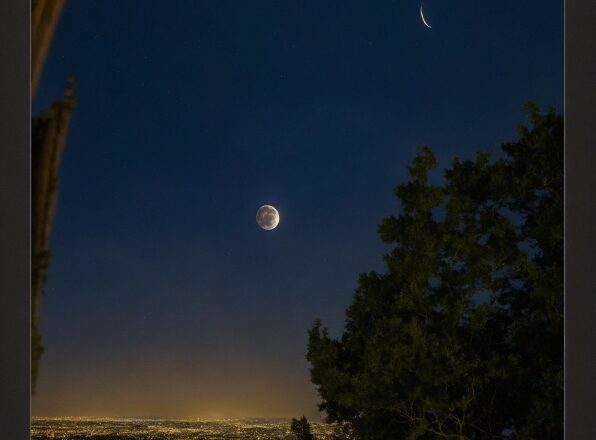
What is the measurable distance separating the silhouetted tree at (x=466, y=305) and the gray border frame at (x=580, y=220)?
4038 mm

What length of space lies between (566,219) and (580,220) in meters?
0.02

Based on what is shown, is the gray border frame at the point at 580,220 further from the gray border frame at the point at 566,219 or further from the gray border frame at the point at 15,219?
the gray border frame at the point at 15,219

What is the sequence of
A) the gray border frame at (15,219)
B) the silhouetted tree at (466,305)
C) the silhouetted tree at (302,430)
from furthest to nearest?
1. the silhouetted tree at (302,430)
2. the silhouetted tree at (466,305)
3. the gray border frame at (15,219)

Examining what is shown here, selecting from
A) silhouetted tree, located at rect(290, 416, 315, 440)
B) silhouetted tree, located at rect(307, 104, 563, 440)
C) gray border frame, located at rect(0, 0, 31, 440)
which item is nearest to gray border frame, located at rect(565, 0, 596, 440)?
gray border frame, located at rect(0, 0, 31, 440)

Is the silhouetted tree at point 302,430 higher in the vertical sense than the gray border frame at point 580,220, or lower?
lower

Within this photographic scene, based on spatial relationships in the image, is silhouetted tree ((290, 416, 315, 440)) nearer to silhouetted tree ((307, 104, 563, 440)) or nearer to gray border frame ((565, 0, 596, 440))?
silhouetted tree ((307, 104, 563, 440))

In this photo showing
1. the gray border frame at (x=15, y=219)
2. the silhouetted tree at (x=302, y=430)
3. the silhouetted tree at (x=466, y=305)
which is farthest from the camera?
the silhouetted tree at (x=302, y=430)

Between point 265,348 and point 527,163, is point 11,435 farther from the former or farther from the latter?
point 265,348

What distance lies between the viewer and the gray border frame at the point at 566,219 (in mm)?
945

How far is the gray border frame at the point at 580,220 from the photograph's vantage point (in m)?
1.03

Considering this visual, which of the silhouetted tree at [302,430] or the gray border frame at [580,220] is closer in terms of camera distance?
the gray border frame at [580,220]

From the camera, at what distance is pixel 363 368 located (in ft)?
18.4

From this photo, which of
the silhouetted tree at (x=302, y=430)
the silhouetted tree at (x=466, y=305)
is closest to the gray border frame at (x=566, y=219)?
the silhouetted tree at (x=466, y=305)

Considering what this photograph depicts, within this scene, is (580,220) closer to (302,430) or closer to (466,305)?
(466,305)
